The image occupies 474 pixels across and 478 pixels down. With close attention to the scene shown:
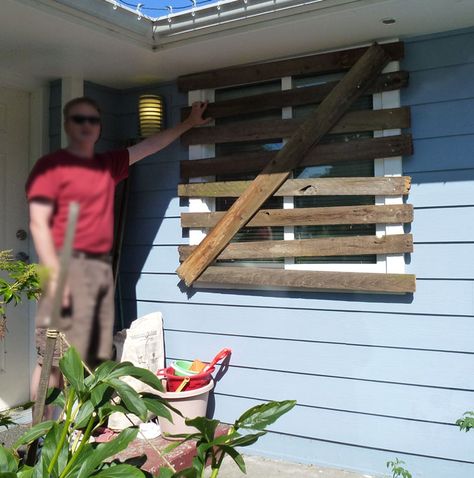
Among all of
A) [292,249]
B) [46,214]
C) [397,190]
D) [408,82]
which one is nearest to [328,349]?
[292,249]

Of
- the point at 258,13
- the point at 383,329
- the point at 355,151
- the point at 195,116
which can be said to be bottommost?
the point at 383,329

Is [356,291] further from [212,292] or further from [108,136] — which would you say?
[108,136]

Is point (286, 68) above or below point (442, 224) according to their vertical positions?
above

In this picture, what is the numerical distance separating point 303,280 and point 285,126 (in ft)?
2.80

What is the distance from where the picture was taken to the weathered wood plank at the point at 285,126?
9.68 feet

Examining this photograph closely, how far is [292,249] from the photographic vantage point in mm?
3146

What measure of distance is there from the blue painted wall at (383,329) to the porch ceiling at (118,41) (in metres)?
0.63

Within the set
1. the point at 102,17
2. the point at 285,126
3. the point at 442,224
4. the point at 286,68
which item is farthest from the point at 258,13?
the point at 102,17

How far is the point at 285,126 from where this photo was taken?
10.2ft

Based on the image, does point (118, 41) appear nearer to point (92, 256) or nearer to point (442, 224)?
point (92, 256)

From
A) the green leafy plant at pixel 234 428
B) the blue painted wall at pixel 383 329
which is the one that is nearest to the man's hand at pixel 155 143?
the green leafy plant at pixel 234 428

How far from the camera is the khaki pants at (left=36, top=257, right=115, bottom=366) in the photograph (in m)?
0.25

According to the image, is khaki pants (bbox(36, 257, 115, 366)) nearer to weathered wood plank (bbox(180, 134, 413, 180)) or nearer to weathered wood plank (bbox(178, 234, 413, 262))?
weathered wood plank (bbox(180, 134, 413, 180))

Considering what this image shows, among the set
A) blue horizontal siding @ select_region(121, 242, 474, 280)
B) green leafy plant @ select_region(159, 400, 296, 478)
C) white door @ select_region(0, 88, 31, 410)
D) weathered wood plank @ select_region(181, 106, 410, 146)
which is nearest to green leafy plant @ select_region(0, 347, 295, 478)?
green leafy plant @ select_region(159, 400, 296, 478)
